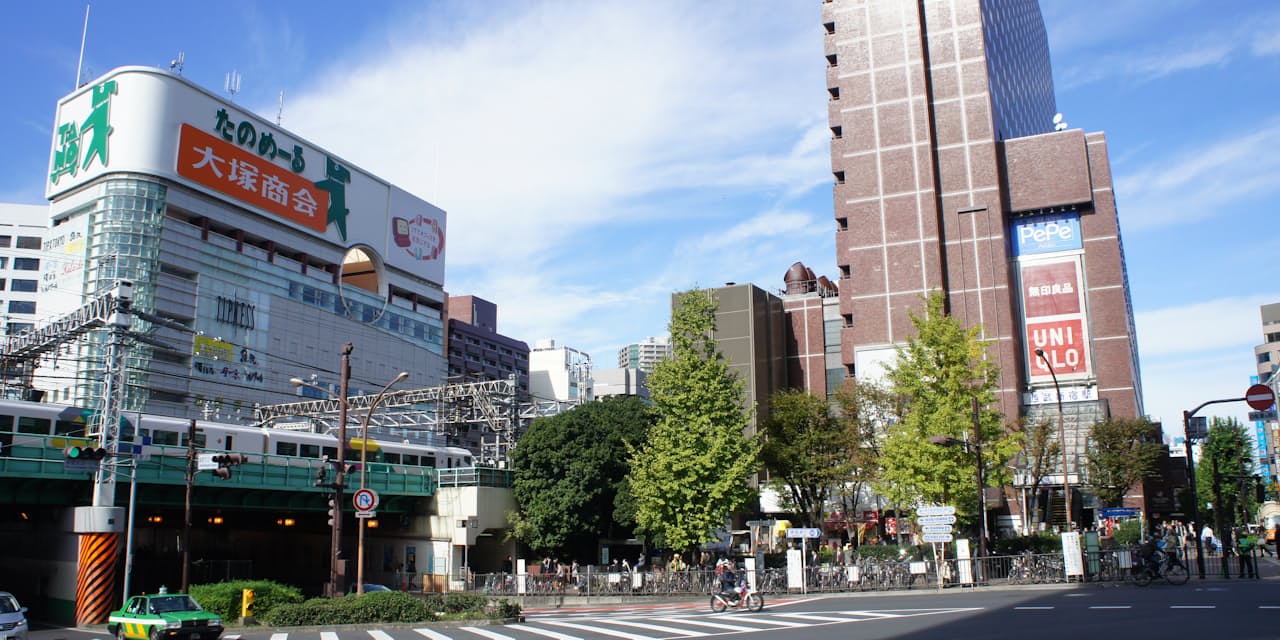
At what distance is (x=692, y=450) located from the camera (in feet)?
121

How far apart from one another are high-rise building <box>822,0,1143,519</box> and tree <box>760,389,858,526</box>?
1689 centimetres

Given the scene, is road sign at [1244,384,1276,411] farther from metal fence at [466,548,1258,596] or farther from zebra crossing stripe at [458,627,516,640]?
zebra crossing stripe at [458,627,516,640]

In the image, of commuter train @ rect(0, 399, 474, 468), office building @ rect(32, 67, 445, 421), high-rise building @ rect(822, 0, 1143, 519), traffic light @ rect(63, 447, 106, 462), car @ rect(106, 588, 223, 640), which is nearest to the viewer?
car @ rect(106, 588, 223, 640)

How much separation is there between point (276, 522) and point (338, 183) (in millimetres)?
48030

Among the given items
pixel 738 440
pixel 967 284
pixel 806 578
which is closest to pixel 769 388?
pixel 967 284

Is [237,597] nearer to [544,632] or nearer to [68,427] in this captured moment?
[544,632]

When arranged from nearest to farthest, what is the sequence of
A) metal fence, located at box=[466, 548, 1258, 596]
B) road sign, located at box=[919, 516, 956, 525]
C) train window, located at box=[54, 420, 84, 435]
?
road sign, located at box=[919, 516, 956, 525], metal fence, located at box=[466, 548, 1258, 596], train window, located at box=[54, 420, 84, 435]

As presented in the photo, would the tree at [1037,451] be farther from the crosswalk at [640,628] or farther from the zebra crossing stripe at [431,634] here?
the zebra crossing stripe at [431,634]

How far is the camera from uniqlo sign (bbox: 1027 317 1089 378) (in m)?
63.0

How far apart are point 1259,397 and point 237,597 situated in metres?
30.8

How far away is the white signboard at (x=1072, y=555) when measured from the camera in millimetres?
28672

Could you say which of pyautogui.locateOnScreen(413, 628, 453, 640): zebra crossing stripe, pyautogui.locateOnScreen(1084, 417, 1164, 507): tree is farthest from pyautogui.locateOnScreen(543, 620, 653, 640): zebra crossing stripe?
pyautogui.locateOnScreen(1084, 417, 1164, 507): tree

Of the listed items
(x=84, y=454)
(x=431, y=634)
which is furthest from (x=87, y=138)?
(x=431, y=634)

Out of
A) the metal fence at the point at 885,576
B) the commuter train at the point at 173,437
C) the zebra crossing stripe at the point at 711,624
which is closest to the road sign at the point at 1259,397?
the metal fence at the point at 885,576
